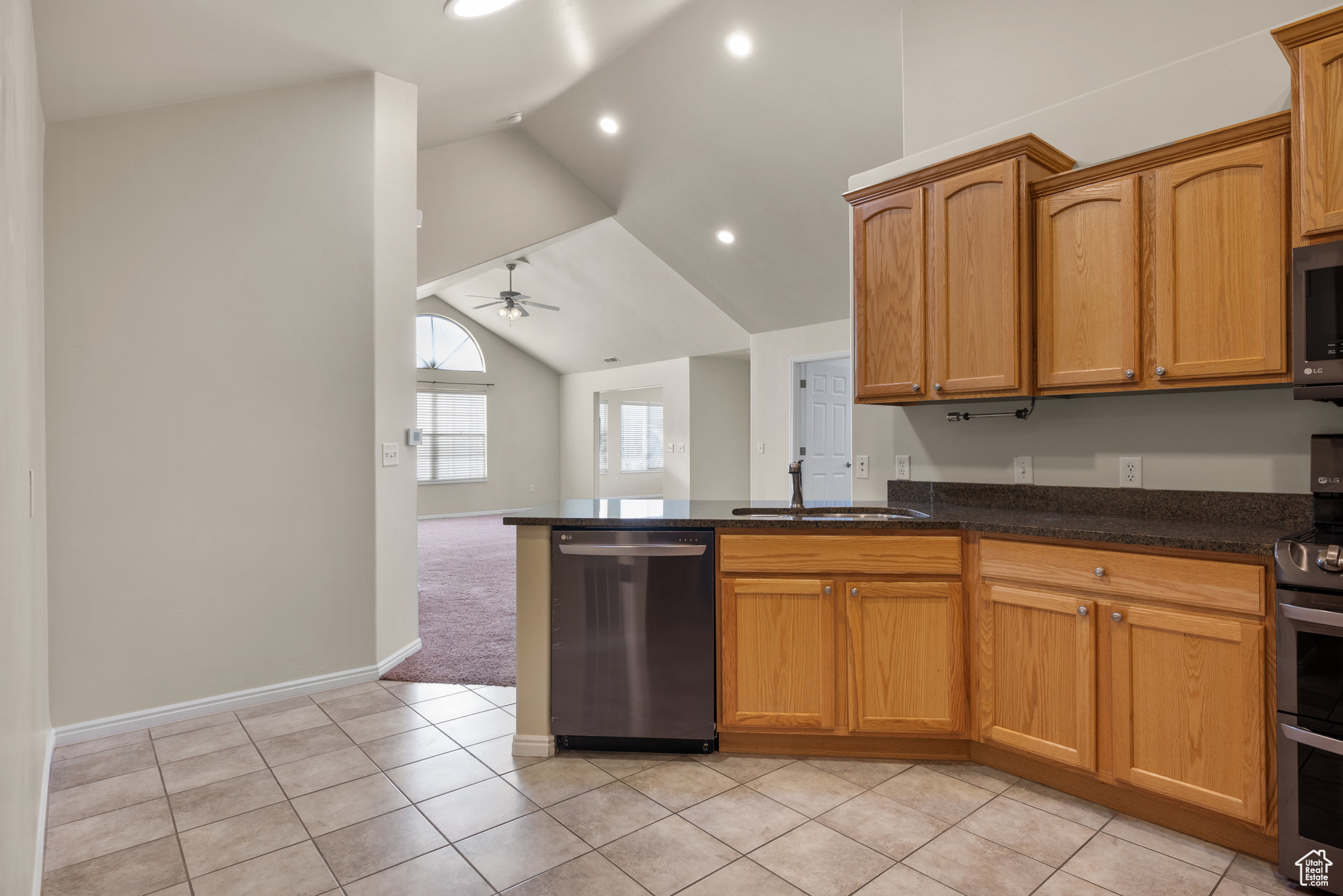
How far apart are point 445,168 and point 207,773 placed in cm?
429

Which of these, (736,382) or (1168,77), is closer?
(1168,77)

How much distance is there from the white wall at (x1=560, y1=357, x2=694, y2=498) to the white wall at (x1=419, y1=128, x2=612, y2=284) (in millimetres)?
3628

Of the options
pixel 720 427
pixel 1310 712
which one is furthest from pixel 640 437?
pixel 1310 712

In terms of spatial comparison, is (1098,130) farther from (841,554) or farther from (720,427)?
(720,427)

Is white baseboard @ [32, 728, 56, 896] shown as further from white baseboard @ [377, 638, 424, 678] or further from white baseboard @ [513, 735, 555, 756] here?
white baseboard @ [513, 735, 555, 756]

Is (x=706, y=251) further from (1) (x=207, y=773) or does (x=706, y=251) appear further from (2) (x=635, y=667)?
(1) (x=207, y=773)

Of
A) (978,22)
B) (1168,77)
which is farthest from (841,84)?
(1168,77)

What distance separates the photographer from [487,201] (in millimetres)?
5746

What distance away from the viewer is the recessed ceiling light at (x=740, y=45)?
4.51 metres

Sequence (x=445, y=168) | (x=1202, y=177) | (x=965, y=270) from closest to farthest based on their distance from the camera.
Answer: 1. (x=1202, y=177)
2. (x=965, y=270)
3. (x=445, y=168)

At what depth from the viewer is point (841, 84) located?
4.52 m

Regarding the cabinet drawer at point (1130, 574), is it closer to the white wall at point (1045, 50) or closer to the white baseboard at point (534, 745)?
the white wall at point (1045, 50)

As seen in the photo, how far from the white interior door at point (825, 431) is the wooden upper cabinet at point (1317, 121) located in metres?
5.65

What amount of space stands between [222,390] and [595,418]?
852 cm
